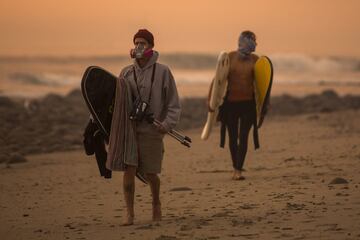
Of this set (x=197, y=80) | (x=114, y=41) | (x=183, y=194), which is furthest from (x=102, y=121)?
(x=114, y=41)

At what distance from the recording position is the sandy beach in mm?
8289

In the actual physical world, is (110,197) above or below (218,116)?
below

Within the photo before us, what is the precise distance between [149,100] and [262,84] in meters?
3.41

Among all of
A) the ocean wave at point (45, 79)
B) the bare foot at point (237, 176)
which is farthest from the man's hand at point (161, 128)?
the ocean wave at point (45, 79)

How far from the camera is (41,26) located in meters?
69.1

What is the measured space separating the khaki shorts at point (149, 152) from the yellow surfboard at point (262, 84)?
10.8ft

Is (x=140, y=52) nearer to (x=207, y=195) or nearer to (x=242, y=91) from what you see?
(x=207, y=195)

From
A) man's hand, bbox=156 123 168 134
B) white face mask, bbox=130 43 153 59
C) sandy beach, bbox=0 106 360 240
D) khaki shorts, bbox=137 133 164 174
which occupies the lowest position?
sandy beach, bbox=0 106 360 240

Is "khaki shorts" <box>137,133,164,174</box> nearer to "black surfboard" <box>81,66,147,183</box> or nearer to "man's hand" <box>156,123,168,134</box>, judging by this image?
"man's hand" <box>156,123,168,134</box>

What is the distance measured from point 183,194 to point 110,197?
0.77 m

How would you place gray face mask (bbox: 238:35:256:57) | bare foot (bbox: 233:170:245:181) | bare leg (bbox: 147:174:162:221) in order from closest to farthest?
bare leg (bbox: 147:174:162:221), bare foot (bbox: 233:170:245:181), gray face mask (bbox: 238:35:256:57)

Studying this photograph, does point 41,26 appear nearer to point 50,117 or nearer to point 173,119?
point 50,117

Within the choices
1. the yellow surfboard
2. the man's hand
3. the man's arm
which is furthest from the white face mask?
the yellow surfboard

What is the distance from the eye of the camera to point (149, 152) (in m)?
8.76
